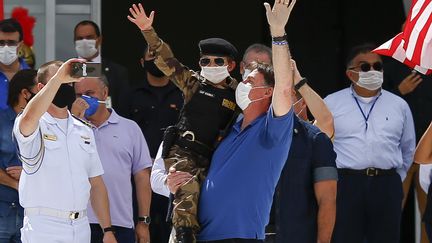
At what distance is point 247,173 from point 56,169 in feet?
3.78

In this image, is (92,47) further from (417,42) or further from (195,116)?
(417,42)

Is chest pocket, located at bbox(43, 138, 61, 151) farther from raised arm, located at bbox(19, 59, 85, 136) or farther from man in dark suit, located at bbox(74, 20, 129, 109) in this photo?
man in dark suit, located at bbox(74, 20, 129, 109)

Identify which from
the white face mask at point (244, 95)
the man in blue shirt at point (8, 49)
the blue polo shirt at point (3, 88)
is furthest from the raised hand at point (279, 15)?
the man in blue shirt at point (8, 49)

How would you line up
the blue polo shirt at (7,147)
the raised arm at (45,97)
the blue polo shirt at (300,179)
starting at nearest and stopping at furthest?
the raised arm at (45,97), the blue polo shirt at (300,179), the blue polo shirt at (7,147)

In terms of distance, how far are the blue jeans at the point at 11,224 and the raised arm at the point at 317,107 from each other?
188cm

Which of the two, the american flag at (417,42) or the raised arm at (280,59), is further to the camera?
the american flag at (417,42)

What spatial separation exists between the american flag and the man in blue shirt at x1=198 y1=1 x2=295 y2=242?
1.02m

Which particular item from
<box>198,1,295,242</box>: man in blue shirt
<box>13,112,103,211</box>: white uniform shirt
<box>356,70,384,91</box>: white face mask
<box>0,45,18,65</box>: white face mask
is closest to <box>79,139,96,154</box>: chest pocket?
<box>13,112,103,211</box>: white uniform shirt

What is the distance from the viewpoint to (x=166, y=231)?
304 inches

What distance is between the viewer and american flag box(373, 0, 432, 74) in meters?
5.96

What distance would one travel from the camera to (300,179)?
254 inches

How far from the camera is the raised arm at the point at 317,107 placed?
21.6 ft

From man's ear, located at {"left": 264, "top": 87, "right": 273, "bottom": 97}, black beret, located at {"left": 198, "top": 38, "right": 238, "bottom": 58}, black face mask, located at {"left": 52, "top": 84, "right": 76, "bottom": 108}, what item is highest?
black beret, located at {"left": 198, "top": 38, "right": 238, "bottom": 58}

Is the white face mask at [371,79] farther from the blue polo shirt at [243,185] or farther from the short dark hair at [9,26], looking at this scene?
the blue polo shirt at [243,185]
